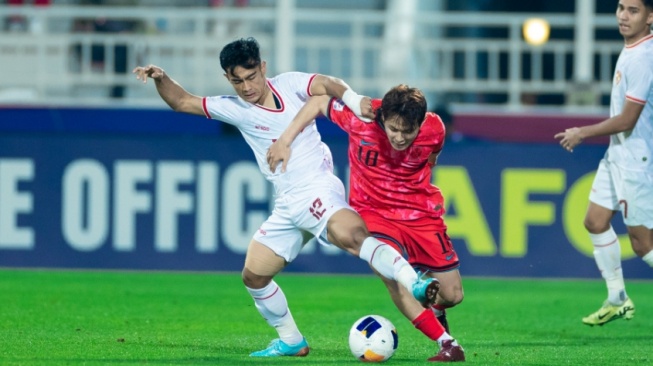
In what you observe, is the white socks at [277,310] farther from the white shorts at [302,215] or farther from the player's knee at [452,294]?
the player's knee at [452,294]

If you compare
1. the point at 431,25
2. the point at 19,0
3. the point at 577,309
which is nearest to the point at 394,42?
the point at 431,25

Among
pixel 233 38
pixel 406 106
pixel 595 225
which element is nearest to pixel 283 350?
pixel 406 106

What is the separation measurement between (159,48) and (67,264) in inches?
146

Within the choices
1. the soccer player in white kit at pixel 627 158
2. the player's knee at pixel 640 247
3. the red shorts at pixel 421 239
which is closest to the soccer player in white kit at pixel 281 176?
the red shorts at pixel 421 239

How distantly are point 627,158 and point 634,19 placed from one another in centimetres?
97

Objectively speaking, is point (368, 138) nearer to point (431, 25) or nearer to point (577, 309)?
point (577, 309)

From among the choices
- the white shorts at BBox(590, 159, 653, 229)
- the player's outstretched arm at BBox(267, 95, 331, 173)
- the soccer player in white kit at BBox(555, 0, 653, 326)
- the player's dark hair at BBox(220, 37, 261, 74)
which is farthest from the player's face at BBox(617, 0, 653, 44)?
the player's dark hair at BBox(220, 37, 261, 74)

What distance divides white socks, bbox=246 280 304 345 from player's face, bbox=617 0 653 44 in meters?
3.03

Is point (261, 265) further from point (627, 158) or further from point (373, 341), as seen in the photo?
point (627, 158)

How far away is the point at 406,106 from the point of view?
7.45 meters

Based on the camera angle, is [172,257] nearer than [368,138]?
No

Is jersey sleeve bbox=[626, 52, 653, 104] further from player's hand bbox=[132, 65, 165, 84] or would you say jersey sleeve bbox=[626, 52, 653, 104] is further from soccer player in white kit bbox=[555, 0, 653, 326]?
player's hand bbox=[132, 65, 165, 84]

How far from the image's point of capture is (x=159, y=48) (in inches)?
656

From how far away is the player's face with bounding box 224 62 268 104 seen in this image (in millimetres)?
7980
